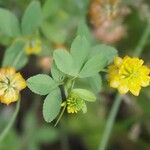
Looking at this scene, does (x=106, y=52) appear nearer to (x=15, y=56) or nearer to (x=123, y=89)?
(x=123, y=89)

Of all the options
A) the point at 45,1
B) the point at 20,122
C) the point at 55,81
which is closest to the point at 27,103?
the point at 20,122

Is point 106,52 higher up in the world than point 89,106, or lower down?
higher up

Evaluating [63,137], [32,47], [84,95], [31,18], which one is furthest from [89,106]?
[84,95]

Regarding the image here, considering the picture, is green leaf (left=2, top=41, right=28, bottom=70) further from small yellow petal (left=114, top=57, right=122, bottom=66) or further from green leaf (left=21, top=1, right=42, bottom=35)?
small yellow petal (left=114, top=57, right=122, bottom=66)

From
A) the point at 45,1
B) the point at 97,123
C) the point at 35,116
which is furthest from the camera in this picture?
the point at 35,116

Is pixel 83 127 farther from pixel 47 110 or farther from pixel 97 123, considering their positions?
pixel 47 110

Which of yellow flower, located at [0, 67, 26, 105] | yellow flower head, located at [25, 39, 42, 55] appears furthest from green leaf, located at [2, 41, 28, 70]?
yellow flower, located at [0, 67, 26, 105]
